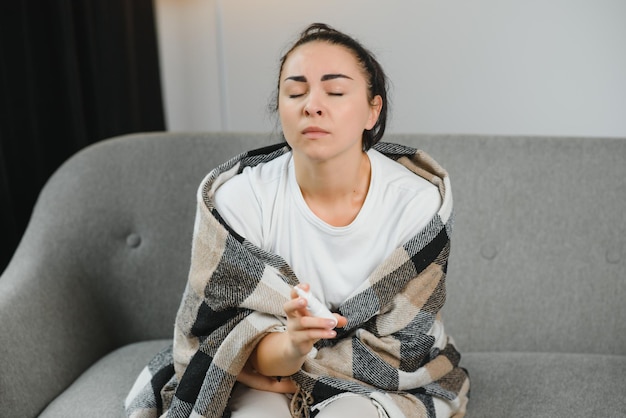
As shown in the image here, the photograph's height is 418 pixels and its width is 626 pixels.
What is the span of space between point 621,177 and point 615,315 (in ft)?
1.08

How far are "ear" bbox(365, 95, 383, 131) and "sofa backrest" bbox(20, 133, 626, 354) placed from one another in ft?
1.43

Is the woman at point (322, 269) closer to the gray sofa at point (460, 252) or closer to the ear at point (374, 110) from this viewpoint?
the ear at point (374, 110)

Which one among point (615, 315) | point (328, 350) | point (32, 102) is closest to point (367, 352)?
point (328, 350)

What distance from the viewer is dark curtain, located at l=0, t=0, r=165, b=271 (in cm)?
208

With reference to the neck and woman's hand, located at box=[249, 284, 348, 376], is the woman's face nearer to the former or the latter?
the neck

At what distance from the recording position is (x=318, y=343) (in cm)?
151

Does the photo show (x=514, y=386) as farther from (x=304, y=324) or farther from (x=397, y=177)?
(x=304, y=324)

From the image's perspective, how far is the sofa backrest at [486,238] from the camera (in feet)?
6.23

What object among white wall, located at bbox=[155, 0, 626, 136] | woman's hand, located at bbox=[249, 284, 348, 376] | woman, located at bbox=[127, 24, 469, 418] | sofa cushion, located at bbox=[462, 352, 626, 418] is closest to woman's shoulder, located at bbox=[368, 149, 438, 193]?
woman, located at bbox=[127, 24, 469, 418]

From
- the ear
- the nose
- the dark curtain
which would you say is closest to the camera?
the nose

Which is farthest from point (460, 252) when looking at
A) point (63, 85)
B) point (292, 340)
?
point (63, 85)

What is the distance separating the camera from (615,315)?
1.89 meters

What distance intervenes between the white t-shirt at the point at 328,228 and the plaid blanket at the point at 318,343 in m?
0.03

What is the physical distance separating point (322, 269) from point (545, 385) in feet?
1.89
